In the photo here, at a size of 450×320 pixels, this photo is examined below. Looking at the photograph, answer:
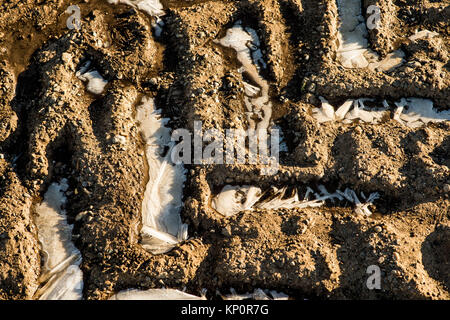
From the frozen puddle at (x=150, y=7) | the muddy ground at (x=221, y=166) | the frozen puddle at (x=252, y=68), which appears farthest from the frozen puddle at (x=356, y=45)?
the frozen puddle at (x=150, y=7)

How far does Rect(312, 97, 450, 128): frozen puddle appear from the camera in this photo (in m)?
5.29

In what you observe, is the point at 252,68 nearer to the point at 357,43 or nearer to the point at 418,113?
the point at 357,43

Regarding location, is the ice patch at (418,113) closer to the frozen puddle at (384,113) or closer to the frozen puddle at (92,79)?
the frozen puddle at (384,113)

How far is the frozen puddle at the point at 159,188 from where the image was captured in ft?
15.4

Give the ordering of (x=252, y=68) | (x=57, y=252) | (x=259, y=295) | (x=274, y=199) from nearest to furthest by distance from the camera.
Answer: (x=259, y=295)
(x=57, y=252)
(x=274, y=199)
(x=252, y=68)

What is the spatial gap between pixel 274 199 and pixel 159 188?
1.16 meters

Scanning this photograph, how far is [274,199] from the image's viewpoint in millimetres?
4855

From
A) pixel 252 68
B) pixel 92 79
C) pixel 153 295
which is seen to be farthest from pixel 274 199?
pixel 92 79

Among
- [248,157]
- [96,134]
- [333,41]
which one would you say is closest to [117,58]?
[96,134]

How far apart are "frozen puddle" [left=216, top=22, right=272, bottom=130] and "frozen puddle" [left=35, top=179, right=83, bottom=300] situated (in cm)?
211

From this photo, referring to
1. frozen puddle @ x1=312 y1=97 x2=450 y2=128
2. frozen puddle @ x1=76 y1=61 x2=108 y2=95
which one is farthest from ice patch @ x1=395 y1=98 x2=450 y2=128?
frozen puddle @ x1=76 y1=61 x2=108 y2=95

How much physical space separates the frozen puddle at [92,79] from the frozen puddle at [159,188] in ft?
1.63

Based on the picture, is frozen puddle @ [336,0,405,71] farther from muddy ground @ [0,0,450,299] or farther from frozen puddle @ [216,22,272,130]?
frozen puddle @ [216,22,272,130]

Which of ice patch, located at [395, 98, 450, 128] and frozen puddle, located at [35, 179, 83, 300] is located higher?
ice patch, located at [395, 98, 450, 128]
